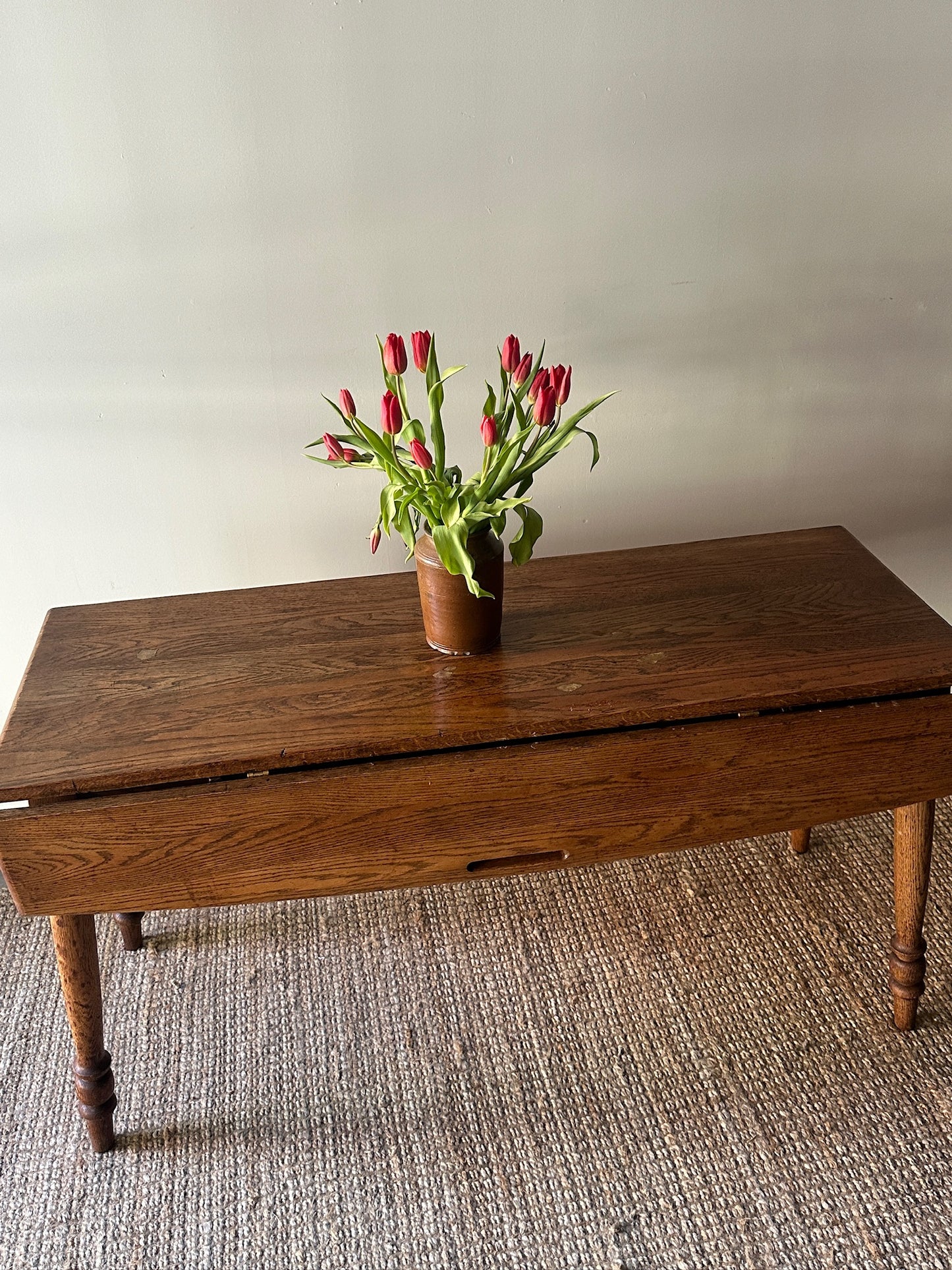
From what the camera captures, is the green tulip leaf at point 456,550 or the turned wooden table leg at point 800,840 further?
the turned wooden table leg at point 800,840

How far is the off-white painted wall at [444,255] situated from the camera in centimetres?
145

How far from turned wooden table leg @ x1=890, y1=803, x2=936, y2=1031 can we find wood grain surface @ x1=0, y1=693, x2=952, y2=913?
58mm

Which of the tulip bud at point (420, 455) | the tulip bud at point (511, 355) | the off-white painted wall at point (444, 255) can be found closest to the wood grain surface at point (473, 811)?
the tulip bud at point (420, 455)

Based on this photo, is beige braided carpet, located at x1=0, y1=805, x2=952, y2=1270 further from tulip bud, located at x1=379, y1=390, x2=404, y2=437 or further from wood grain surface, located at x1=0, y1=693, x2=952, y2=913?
tulip bud, located at x1=379, y1=390, x2=404, y2=437

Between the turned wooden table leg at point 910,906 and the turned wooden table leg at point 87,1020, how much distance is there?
38.0 inches

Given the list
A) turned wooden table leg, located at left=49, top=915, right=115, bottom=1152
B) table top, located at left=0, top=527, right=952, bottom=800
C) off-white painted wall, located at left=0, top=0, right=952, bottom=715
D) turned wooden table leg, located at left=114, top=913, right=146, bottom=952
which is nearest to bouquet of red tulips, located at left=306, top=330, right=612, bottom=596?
table top, located at left=0, top=527, right=952, bottom=800

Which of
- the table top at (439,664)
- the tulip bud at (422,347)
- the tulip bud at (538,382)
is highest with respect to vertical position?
the tulip bud at (422,347)

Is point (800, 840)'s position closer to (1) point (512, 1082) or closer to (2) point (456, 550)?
(1) point (512, 1082)

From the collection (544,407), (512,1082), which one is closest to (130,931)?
(512,1082)

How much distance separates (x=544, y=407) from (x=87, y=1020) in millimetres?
875

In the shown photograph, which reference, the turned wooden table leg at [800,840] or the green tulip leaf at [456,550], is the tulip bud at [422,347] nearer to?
the green tulip leaf at [456,550]

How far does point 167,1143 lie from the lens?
4.63ft

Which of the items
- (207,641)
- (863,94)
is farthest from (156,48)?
(863,94)

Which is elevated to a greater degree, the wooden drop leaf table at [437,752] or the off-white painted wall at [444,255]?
the off-white painted wall at [444,255]
